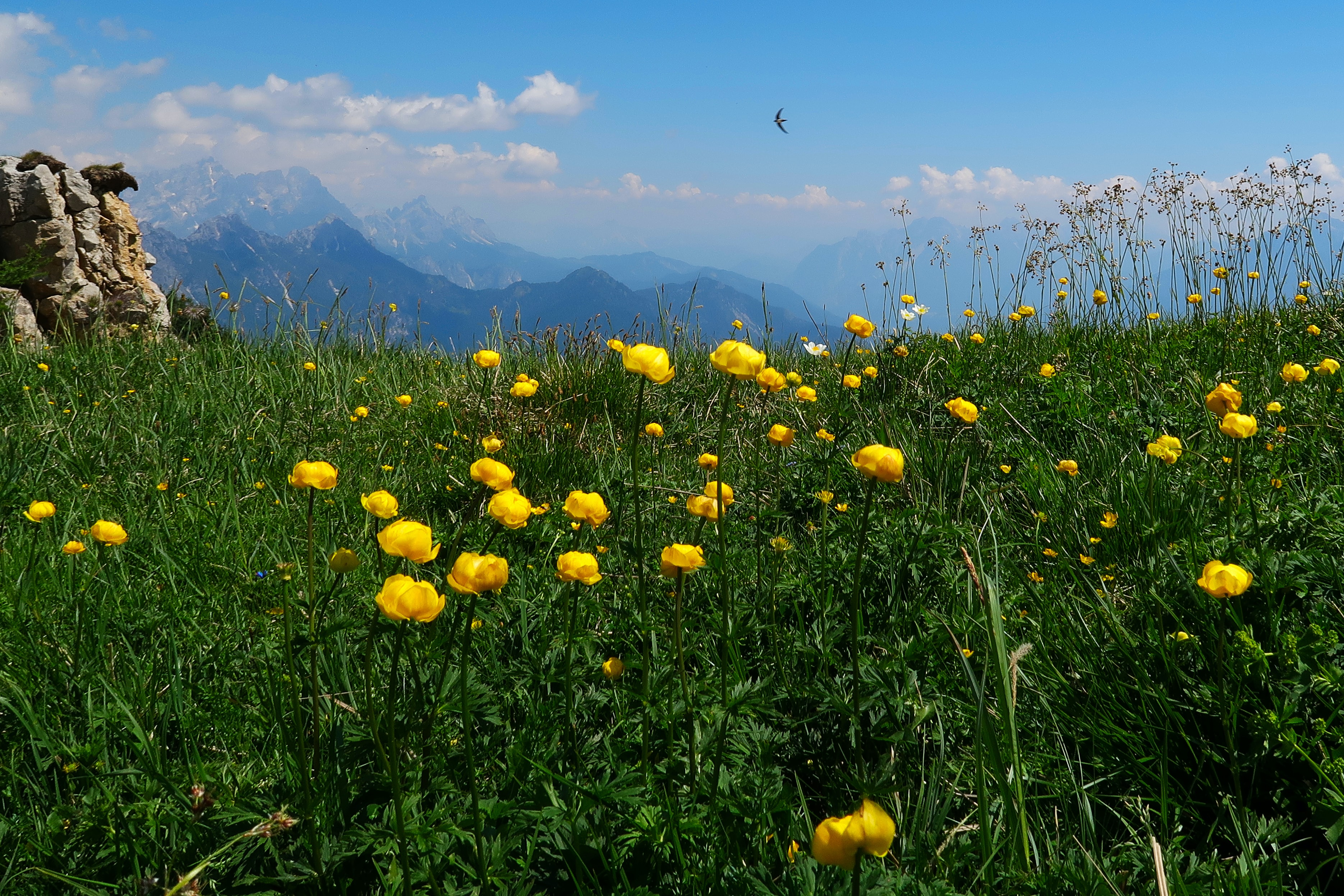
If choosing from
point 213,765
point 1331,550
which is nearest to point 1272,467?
point 1331,550

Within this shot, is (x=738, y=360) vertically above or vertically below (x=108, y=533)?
above

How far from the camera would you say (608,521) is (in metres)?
2.73

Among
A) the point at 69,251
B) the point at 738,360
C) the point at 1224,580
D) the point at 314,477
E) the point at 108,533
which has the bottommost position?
the point at 1224,580

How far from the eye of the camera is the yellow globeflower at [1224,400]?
5.65ft

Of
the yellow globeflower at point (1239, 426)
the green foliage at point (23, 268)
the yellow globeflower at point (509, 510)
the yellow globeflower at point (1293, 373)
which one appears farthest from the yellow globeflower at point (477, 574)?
the green foliage at point (23, 268)

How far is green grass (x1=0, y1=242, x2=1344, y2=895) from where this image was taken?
1.19 m

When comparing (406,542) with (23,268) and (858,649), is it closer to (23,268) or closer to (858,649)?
(858,649)

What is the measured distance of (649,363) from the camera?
4.53 feet

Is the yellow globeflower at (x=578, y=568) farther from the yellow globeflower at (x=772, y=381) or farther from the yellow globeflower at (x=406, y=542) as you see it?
the yellow globeflower at (x=772, y=381)

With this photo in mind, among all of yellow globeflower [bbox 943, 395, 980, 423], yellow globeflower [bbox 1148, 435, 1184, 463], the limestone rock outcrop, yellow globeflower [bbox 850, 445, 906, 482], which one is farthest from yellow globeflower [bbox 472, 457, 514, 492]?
the limestone rock outcrop

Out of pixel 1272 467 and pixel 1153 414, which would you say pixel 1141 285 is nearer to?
pixel 1153 414

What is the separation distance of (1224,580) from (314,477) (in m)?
1.59

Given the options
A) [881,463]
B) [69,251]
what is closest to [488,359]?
[881,463]

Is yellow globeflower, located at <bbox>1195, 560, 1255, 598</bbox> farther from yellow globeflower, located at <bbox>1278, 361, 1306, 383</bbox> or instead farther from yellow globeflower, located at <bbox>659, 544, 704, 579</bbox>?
yellow globeflower, located at <bbox>1278, 361, 1306, 383</bbox>
